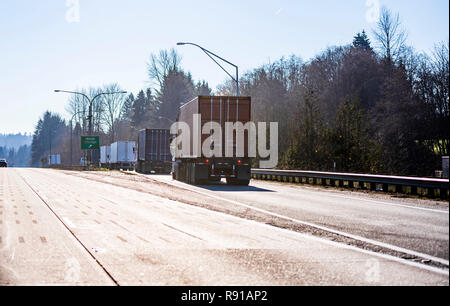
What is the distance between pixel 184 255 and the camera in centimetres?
688

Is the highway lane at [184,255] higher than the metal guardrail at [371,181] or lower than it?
lower

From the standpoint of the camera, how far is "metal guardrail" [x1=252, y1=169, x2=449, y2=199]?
1609 cm

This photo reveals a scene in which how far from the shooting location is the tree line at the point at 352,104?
96.0ft

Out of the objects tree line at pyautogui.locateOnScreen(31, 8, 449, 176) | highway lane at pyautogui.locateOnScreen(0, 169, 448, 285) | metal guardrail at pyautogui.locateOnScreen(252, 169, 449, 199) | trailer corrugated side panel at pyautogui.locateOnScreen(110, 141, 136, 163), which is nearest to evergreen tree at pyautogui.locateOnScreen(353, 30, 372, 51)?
tree line at pyautogui.locateOnScreen(31, 8, 449, 176)

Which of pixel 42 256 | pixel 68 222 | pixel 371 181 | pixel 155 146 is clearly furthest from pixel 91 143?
pixel 42 256

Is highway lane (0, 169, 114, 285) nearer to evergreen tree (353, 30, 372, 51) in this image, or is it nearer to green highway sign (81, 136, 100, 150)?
green highway sign (81, 136, 100, 150)

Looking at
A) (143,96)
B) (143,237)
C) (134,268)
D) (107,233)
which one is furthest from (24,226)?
(143,96)

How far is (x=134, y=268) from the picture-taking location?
6.03 metres

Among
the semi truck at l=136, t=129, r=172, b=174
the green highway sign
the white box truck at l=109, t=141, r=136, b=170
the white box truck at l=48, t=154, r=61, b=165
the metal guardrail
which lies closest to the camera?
the metal guardrail

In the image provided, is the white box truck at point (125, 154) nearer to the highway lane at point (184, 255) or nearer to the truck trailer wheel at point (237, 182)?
the truck trailer wheel at point (237, 182)

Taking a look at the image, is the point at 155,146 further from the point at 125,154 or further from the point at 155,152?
the point at 125,154

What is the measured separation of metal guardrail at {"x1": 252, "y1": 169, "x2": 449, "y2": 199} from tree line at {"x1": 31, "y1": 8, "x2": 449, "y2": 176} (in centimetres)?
303

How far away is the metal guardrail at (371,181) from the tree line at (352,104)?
9.94ft

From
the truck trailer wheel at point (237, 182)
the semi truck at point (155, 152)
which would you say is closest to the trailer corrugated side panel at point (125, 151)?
the semi truck at point (155, 152)
